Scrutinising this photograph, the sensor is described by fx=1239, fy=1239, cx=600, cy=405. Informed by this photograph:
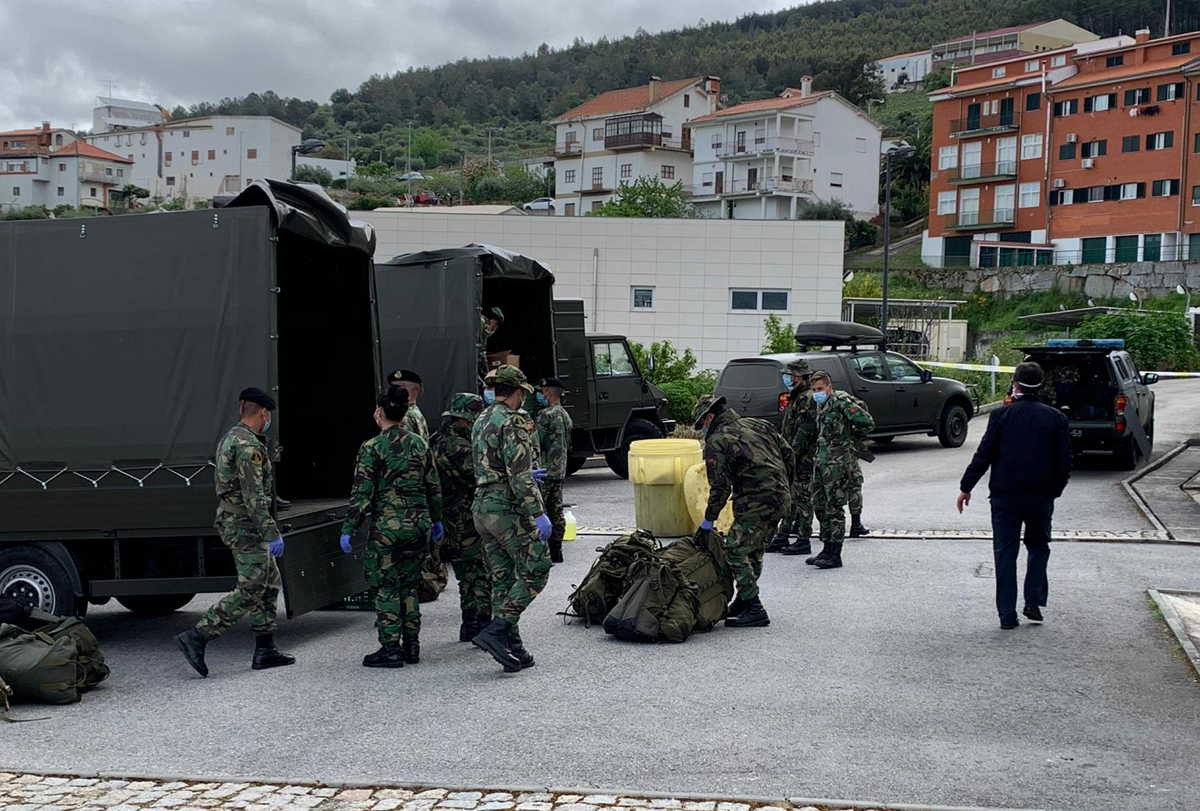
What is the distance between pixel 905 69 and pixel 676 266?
11821cm

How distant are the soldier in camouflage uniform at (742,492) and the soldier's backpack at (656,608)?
0.46 meters

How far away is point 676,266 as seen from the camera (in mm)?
35281

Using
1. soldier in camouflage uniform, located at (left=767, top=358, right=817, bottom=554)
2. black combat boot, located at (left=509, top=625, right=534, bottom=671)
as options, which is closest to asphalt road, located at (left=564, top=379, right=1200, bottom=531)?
soldier in camouflage uniform, located at (left=767, top=358, right=817, bottom=554)

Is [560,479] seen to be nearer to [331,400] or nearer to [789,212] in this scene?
[331,400]

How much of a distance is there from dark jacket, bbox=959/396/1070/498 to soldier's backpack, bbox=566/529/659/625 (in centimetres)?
250

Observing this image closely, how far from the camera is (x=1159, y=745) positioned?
20.2 feet

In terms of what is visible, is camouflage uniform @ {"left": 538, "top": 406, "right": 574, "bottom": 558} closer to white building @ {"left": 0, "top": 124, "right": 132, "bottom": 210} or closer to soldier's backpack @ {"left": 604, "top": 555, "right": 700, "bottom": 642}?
soldier's backpack @ {"left": 604, "top": 555, "right": 700, "bottom": 642}

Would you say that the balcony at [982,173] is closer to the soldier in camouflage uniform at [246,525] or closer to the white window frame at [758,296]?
the white window frame at [758,296]

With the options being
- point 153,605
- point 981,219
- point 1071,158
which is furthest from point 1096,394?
point 981,219

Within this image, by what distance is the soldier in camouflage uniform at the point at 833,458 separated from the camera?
38.2ft

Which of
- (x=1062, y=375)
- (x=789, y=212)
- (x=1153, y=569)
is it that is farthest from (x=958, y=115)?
(x=1153, y=569)

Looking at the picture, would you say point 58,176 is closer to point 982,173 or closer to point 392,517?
point 982,173

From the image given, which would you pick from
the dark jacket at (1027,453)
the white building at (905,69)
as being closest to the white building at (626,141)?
the white building at (905,69)

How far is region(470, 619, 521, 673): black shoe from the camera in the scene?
7770 mm
